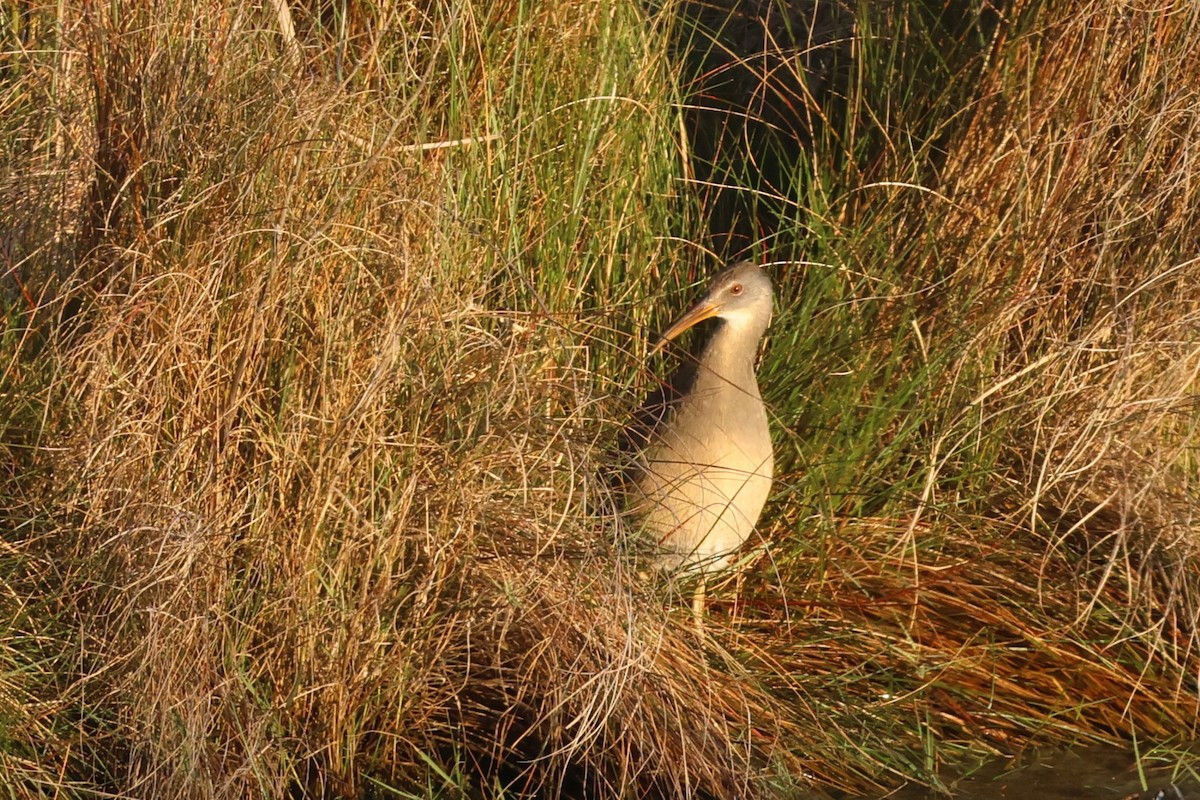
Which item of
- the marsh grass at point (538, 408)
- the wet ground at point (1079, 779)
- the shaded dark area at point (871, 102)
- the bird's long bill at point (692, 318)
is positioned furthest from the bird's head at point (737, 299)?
the wet ground at point (1079, 779)

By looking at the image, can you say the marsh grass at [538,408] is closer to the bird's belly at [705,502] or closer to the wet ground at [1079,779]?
the wet ground at [1079,779]

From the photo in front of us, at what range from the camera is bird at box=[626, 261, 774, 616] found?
4.22 metres

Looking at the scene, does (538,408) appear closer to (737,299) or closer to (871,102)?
(737,299)

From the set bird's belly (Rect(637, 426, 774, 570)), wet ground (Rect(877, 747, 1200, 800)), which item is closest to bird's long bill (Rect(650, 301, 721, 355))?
bird's belly (Rect(637, 426, 774, 570))

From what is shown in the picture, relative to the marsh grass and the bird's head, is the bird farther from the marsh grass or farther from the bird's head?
the marsh grass

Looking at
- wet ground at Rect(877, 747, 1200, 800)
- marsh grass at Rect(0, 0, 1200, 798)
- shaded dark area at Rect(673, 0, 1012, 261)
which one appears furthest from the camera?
shaded dark area at Rect(673, 0, 1012, 261)

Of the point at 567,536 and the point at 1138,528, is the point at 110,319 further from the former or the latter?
the point at 1138,528

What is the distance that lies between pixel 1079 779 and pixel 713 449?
1161 millimetres

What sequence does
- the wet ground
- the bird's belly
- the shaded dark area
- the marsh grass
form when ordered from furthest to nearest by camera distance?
the shaded dark area < the bird's belly < the wet ground < the marsh grass

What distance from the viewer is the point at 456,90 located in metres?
4.59

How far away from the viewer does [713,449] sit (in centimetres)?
430

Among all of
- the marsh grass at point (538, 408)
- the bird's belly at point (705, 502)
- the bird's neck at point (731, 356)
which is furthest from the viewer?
the bird's neck at point (731, 356)

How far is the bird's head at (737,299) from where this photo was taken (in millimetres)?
4539

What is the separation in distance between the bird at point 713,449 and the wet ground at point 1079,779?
2.40 ft
